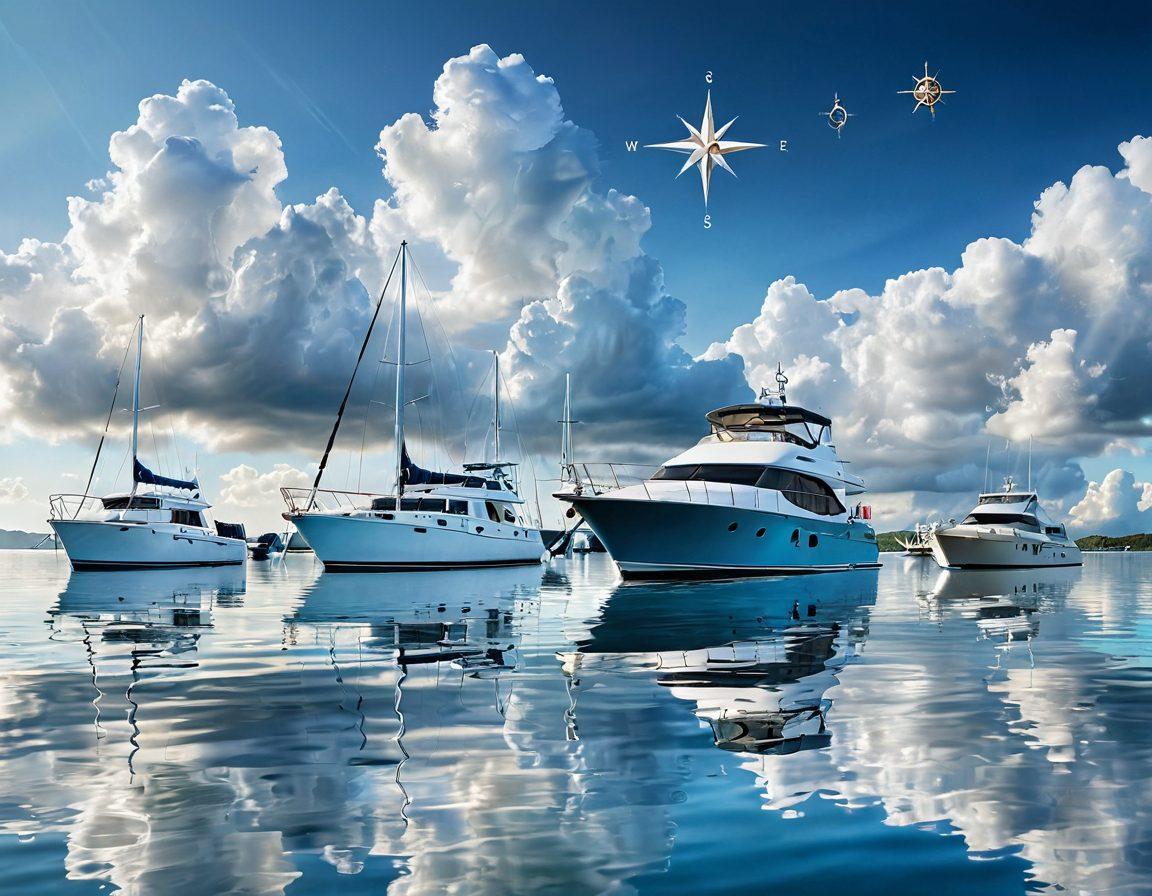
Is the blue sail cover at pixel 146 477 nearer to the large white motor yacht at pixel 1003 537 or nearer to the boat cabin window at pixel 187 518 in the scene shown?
the boat cabin window at pixel 187 518

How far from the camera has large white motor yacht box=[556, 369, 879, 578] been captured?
1096 inches

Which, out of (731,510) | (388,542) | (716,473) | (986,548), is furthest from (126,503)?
(986,548)

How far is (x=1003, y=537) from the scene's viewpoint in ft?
151

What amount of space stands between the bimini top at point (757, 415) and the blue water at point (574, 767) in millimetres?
24205

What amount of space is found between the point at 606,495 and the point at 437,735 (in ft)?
71.2

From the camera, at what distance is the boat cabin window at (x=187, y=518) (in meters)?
44.9

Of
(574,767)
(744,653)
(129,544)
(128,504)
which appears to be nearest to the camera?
(574,767)

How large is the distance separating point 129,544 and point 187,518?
5103 millimetres

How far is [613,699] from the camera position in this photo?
7.45 metres


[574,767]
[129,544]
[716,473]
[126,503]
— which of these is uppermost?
[126,503]

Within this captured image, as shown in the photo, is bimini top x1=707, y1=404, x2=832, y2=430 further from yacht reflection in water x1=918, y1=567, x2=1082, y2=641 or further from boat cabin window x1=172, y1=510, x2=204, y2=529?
boat cabin window x1=172, y1=510, x2=204, y2=529

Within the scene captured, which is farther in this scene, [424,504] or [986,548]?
[986,548]

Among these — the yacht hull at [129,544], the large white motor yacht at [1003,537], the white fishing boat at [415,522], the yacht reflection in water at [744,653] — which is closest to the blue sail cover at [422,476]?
the white fishing boat at [415,522]

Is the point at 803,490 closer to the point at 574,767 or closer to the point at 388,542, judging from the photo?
the point at 388,542
